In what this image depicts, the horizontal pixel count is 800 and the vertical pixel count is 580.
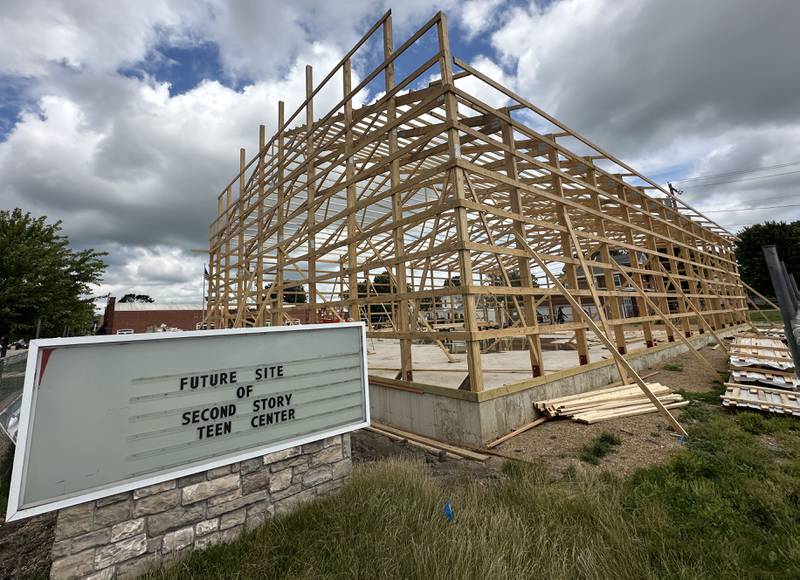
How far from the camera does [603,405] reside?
6.74m

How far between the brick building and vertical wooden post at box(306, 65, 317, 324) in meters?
37.6

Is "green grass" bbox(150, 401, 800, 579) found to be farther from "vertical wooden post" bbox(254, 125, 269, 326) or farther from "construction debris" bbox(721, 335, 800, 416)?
"vertical wooden post" bbox(254, 125, 269, 326)

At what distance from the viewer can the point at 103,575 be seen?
2.67 metres

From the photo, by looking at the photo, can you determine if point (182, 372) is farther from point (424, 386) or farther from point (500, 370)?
point (500, 370)

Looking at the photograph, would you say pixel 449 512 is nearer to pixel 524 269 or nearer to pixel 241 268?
pixel 524 269

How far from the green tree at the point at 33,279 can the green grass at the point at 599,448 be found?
18.7 metres

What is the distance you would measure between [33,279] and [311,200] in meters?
12.7

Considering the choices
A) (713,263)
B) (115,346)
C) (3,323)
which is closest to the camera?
(115,346)

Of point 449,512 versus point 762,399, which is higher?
point 762,399

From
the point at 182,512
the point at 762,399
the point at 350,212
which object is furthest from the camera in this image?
the point at 350,212

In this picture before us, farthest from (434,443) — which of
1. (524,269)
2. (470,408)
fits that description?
(524,269)

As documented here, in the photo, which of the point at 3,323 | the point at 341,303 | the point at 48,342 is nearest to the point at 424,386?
the point at 341,303

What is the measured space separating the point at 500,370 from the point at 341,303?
188 inches

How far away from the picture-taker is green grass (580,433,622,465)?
499 cm
